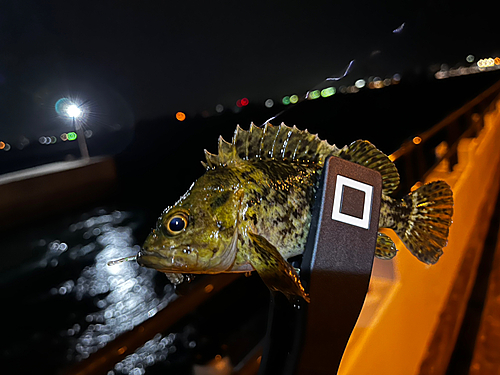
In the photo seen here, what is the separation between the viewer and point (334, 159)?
75 cm

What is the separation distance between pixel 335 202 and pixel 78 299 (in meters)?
6.29

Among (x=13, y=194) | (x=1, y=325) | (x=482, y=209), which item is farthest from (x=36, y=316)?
(x=482, y=209)

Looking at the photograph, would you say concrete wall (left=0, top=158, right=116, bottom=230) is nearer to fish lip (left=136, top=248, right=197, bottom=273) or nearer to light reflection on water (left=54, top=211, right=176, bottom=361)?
light reflection on water (left=54, top=211, right=176, bottom=361)

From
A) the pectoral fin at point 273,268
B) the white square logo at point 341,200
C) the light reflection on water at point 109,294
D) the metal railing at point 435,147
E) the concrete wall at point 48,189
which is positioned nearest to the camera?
the pectoral fin at point 273,268

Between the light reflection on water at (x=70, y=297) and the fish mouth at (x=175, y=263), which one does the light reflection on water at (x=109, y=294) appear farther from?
the fish mouth at (x=175, y=263)

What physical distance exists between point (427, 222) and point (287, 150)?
18.5 inches

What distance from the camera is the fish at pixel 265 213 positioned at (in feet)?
2.31

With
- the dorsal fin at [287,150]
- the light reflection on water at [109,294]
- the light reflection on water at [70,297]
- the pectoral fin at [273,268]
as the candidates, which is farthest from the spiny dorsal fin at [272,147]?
the light reflection on water at [109,294]

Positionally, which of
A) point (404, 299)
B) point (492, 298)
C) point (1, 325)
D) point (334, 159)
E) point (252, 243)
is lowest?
point (1, 325)

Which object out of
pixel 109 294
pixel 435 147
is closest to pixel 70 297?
pixel 109 294

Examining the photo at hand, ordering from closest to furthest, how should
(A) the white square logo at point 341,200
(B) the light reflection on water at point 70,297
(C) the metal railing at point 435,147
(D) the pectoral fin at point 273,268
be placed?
(D) the pectoral fin at point 273,268
(A) the white square logo at point 341,200
(C) the metal railing at point 435,147
(B) the light reflection on water at point 70,297

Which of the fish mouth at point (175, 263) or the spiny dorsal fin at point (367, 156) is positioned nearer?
the fish mouth at point (175, 263)

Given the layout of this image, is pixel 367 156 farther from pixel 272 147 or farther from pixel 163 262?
pixel 163 262

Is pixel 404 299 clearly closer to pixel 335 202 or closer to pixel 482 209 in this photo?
pixel 335 202
